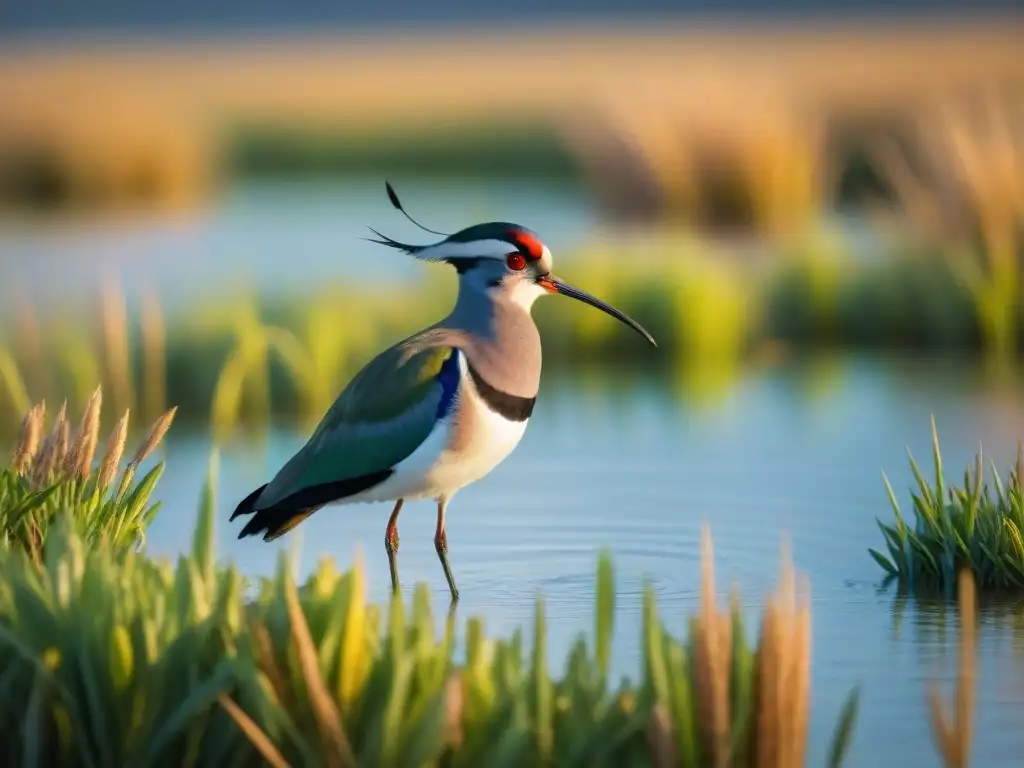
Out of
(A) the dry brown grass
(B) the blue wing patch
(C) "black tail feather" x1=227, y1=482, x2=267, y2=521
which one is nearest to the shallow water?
(C) "black tail feather" x1=227, y1=482, x2=267, y2=521

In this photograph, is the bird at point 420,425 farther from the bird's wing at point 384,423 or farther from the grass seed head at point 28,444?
the grass seed head at point 28,444

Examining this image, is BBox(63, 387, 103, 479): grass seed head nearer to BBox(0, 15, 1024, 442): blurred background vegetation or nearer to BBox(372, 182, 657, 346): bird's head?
BBox(372, 182, 657, 346): bird's head

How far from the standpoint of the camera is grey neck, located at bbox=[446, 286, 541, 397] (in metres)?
6.49

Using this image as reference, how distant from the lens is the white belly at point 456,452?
6348 mm

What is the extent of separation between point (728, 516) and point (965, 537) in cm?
160

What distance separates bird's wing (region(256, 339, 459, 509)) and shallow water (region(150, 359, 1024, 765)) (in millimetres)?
507

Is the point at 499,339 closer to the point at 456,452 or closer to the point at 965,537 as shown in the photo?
the point at 456,452

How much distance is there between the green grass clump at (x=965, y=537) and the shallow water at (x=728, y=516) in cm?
19

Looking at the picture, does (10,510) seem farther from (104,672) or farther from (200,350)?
(200,350)

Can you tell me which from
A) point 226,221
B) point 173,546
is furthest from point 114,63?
point 173,546

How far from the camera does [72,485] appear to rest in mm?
5875

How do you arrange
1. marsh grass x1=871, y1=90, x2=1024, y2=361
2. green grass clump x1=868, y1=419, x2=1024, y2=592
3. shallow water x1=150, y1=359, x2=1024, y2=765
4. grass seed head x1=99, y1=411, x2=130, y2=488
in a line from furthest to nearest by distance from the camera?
marsh grass x1=871, y1=90, x2=1024, y2=361, green grass clump x1=868, y1=419, x2=1024, y2=592, grass seed head x1=99, y1=411, x2=130, y2=488, shallow water x1=150, y1=359, x2=1024, y2=765

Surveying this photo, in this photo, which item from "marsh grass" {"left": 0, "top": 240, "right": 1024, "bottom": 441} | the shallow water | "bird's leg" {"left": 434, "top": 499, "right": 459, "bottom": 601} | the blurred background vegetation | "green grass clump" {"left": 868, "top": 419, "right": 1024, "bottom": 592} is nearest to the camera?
the shallow water

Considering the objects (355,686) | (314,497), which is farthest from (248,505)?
(355,686)
